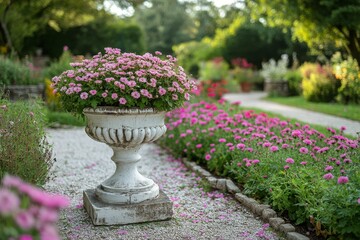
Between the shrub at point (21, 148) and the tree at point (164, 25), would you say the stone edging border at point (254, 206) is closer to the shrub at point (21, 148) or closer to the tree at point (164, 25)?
the shrub at point (21, 148)

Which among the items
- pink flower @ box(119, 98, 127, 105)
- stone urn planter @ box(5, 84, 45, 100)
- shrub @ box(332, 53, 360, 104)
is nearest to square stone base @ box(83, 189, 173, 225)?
pink flower @ box(119, 98, 127, 105)

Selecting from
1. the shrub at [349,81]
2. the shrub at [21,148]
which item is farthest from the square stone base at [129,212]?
the shrub at [349,81]

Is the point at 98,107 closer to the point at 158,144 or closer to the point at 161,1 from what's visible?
the point at 158,144

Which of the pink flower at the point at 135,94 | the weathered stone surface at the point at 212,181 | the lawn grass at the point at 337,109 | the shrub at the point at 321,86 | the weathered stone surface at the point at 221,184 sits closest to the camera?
the pink flower at the point at 135,94

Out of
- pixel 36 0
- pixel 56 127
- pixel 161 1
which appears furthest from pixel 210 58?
pixel 56 127

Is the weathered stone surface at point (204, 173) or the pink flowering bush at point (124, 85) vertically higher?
the pink flowering bush at point (124, 85)

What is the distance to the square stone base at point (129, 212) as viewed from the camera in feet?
13.6

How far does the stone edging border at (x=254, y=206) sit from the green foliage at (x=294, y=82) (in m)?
11.7

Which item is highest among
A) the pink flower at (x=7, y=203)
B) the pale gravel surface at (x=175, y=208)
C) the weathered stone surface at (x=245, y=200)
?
the pink flower at (x=7, y=203)

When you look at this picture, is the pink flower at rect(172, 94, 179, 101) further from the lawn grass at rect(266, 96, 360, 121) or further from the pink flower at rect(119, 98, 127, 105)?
the lawn grass at rect(266, 96, 360, 121)

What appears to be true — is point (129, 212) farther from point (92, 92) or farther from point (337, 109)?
point (337, 109)

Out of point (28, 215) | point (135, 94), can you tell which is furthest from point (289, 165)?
point (28, 215)

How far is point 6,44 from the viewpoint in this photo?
669 inches

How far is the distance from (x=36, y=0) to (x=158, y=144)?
12.5m
